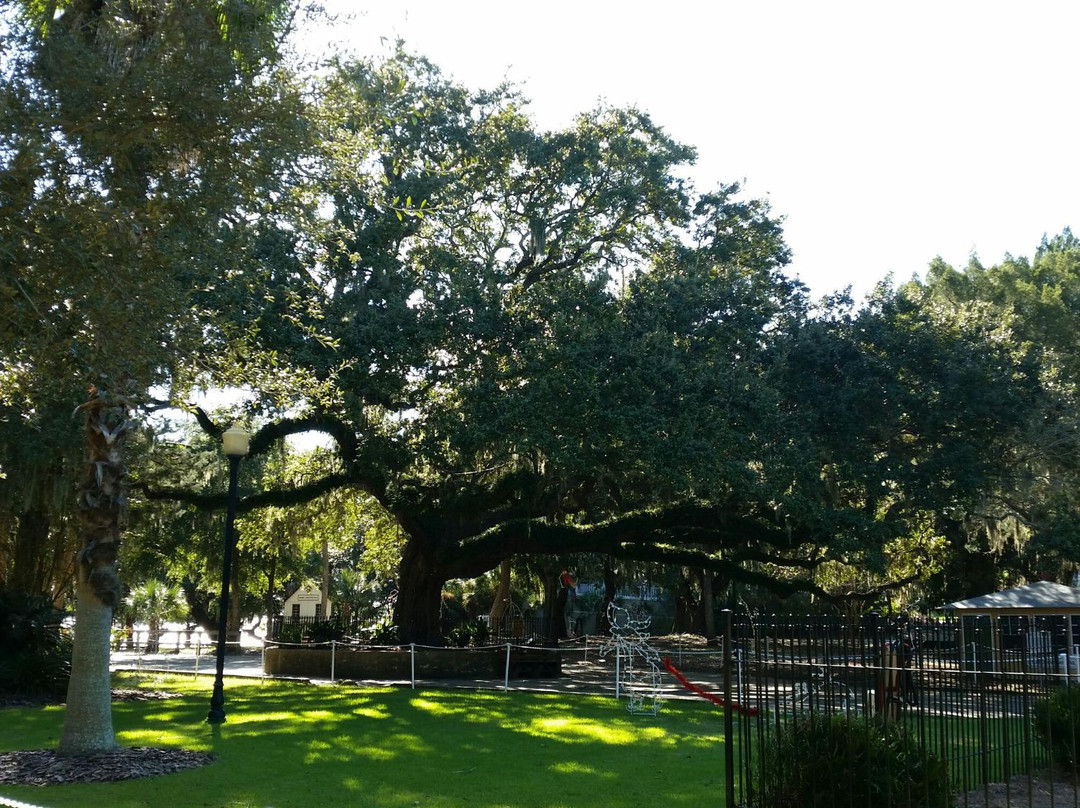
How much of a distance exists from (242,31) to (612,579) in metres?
35.1

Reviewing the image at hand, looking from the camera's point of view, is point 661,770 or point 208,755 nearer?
point 661,770

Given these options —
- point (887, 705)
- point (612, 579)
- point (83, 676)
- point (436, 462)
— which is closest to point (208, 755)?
point (83, 676)

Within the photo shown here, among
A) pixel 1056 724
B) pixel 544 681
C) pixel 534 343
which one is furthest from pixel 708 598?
pixel 1056 724

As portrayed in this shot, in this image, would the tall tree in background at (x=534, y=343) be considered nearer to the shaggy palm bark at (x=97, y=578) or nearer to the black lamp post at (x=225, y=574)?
the black lamp post at (x=225, y=574)

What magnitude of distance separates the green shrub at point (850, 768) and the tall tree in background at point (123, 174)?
710 centimetres

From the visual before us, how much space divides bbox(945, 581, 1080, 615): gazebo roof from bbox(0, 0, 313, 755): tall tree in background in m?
17.8

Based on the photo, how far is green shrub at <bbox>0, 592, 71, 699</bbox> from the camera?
66.1 feet

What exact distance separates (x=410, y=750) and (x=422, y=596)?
14.0 m

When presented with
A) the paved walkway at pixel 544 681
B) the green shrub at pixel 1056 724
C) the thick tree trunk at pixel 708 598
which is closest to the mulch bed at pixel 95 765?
the green shrub at pixel 1056 724

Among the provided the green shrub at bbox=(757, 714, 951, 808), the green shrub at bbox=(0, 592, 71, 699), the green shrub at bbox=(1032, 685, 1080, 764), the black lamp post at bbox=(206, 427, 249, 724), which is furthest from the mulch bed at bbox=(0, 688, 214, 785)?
the green shrub at bbox=(1032, 685, 1080, 764)

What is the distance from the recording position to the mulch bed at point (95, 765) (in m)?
10.7

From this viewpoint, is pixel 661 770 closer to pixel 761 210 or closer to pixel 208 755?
pixel 208 755

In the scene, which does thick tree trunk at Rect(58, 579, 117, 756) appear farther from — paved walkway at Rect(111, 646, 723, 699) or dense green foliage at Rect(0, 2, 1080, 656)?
paved walkway at Rect(111, 646, 723, 699)

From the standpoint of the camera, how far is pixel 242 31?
10797 mm
